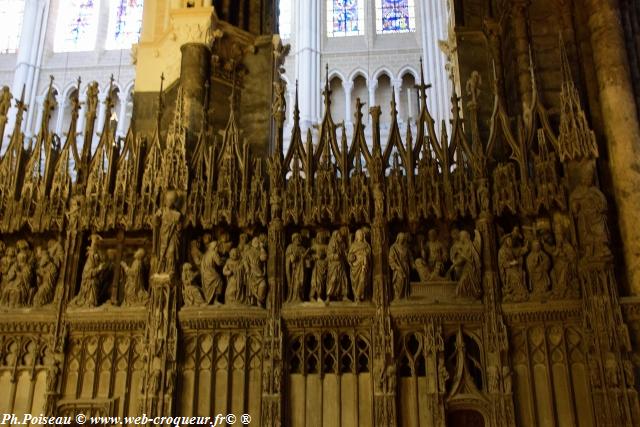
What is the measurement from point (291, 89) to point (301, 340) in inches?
897

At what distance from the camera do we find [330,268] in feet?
32.2

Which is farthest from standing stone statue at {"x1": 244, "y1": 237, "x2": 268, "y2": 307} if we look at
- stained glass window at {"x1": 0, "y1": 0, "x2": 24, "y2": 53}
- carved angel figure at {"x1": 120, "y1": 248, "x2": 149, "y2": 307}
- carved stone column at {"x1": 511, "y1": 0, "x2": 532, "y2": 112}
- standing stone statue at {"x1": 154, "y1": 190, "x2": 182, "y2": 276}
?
stained glass window at {"x1": 0, "y1": 0, "x2": 24, "y2": 53}

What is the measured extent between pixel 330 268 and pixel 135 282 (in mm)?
2974

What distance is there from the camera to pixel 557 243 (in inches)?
382

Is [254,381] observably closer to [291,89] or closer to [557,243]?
[557,243]

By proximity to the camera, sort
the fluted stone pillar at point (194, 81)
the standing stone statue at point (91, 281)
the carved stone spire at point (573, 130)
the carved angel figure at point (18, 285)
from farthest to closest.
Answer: the fluted stone pillar at point (194, 81) → the carved angel figure at point (18, 285) → the standing stone statue at point (91, 281) → the carved stone spire at point (573, 130)

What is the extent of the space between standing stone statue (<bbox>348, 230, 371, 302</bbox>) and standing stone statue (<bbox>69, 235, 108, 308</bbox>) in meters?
3.84

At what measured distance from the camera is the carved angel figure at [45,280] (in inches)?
394

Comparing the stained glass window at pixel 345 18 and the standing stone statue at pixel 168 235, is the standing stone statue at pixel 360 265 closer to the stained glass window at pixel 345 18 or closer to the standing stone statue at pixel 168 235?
the standing stone statue at pixel 168 235

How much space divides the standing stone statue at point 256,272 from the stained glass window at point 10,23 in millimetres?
27524

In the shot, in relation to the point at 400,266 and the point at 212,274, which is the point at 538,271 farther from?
the point at 212,274

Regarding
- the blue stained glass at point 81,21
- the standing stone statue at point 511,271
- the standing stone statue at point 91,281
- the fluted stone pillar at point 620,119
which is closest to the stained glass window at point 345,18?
the blue stained glass at point 81,21

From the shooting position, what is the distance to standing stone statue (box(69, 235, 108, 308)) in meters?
9.88

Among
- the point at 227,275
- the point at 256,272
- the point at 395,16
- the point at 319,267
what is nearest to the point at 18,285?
the point at 227,275
